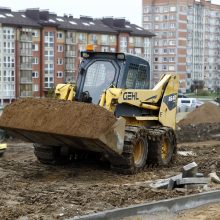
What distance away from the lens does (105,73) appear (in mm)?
12406

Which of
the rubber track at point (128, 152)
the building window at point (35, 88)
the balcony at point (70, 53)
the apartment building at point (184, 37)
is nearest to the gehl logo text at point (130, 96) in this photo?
the rubber track at point (128, 152)

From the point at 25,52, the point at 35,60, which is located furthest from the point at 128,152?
the point at 35,60

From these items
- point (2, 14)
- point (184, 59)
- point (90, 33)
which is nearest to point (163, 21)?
point (184, 59)

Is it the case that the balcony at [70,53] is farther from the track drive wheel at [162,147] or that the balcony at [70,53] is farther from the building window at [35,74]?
the track drive wheel at [162,147]

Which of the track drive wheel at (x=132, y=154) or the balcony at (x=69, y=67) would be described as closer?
the track drive wheel at (x=132, y=154)

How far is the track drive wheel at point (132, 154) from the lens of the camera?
1133cm

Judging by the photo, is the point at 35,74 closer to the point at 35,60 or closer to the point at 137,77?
the point at 35,60

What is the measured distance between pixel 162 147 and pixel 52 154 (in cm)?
283

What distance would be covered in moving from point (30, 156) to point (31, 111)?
5406 millimetres

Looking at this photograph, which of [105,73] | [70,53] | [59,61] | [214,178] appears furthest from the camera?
[70,53]

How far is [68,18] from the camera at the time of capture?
3167 inches

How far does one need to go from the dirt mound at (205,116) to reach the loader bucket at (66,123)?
2147 centimetres

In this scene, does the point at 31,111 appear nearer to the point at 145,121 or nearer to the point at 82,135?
the point at 82,135

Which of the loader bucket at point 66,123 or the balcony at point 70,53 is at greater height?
the balcony at point 70,53
